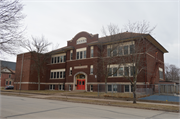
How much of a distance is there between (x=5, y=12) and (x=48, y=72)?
3259 centimetres

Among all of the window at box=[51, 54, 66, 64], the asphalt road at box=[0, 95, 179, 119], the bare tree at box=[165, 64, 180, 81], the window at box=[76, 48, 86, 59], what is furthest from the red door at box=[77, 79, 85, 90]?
the bare tree at box=[165, 64, 180, 81]

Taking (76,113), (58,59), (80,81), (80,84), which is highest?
(58,59)

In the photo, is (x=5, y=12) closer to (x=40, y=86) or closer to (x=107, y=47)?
(x=107, y=47)

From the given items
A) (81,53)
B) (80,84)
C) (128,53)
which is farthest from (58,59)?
(128,53)

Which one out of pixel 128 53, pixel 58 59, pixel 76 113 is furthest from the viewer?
pixel 58 59

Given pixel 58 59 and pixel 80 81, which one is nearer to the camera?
pixel 80 81

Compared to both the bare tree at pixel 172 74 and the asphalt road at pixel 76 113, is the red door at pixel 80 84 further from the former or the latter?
the bare tree at pixel 172 74

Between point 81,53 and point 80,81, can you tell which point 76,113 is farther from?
point 81,53

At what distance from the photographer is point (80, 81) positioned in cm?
3303

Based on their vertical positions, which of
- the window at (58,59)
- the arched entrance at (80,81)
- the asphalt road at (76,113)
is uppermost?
the window at (58,59)

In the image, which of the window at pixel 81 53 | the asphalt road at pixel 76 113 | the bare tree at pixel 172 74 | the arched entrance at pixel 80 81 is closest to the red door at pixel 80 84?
the arched entrance at pixel 80 81

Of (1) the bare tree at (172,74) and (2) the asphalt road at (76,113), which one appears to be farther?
(1) the bare tree at (172,74)

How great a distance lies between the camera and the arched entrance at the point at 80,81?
1263 inches

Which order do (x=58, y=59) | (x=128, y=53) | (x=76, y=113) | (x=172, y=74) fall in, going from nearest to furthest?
1. (x=76, y=113)
2. (x=128, y=53)
3. (x=58, y=59)
4. (x=172, y=74)
